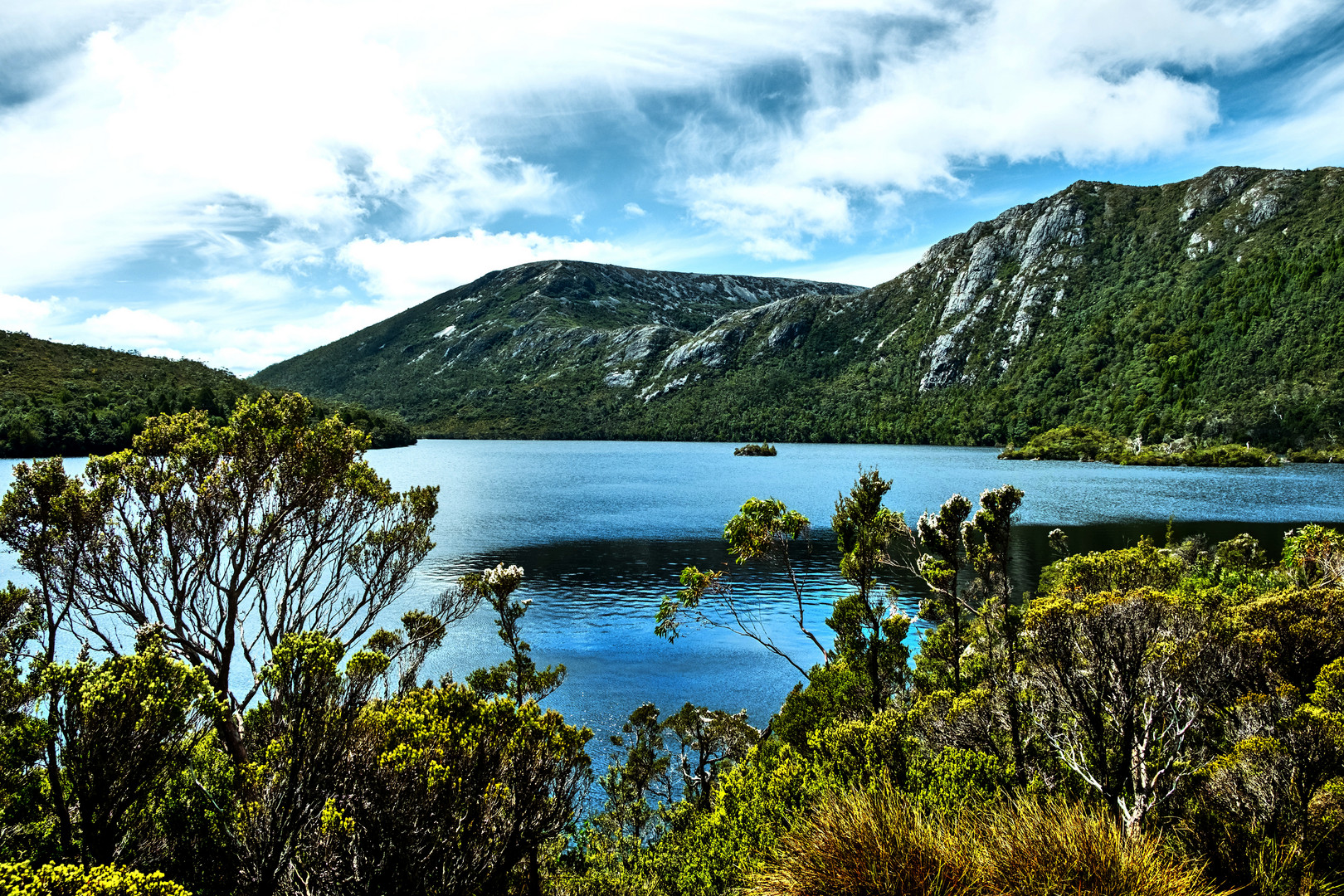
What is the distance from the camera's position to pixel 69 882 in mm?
5812

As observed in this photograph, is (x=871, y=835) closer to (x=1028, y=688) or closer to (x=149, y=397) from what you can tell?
(x=1028, y=688)

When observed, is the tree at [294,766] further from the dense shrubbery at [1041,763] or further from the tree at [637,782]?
the tree at [637,782]

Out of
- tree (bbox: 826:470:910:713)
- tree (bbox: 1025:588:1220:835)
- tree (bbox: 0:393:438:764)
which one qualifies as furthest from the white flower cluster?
tree (bbox: 1025:588:1220:835)

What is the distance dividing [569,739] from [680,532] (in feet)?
210

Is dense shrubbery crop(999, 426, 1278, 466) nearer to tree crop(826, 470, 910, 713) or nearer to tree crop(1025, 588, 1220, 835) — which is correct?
tree crop(826, 470, 910, 713)

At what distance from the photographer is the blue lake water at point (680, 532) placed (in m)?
37.6

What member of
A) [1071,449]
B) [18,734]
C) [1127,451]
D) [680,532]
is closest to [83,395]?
[680,532]

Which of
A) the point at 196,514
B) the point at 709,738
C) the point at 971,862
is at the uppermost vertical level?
the point at 196,514

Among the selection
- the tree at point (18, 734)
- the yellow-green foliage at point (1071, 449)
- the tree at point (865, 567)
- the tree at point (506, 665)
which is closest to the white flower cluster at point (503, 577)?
the tree at point (506, 665)

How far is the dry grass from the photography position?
7020mm

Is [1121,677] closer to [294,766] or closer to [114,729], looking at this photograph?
[294,766]

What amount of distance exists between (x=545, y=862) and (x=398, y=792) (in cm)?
902

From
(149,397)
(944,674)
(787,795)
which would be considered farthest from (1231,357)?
(149,397)

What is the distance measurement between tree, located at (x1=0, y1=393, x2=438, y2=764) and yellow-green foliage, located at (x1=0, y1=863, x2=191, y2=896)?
842 centimetres
